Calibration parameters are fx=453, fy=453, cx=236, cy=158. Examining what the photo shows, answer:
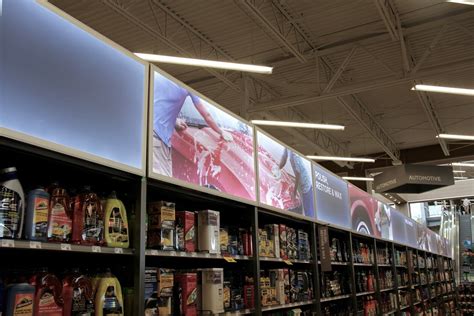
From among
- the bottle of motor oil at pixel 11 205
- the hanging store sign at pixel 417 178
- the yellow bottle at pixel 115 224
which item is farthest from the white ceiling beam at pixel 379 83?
the bottle of motor oil at pixel 11 205

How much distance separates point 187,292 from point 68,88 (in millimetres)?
1533

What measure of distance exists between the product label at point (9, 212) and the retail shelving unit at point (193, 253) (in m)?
0.06

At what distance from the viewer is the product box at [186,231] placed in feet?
9.98

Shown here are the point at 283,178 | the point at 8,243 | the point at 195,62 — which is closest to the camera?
the point at 8,243

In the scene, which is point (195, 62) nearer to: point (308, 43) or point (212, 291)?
point (308, 43)

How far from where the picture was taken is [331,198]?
5797 mm

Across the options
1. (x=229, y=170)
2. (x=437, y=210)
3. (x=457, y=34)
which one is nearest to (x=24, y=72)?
(x=229, y=170)

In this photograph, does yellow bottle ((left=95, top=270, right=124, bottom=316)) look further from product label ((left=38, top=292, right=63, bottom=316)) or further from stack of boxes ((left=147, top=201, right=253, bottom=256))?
stack of boxes ((left=147, top=201, right=253, bottom=256))

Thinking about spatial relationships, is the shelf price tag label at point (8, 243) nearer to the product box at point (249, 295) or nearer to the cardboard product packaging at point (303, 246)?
the product box at point (249, 295)

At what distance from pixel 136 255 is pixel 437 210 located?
80.9ft

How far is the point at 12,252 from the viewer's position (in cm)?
235

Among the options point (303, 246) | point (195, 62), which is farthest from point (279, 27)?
point (303, 246)

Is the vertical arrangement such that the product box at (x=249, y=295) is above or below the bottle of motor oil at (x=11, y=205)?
below

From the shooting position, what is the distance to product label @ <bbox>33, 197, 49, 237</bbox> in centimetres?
209
